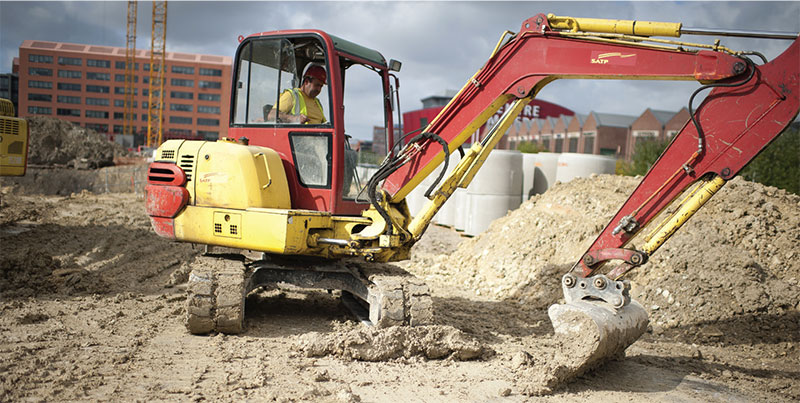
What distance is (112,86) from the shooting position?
57.1m

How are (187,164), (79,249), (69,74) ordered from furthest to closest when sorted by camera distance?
(69,74), (79,249), (187,164)

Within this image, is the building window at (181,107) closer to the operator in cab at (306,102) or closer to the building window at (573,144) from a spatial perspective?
the building window at (573,144)

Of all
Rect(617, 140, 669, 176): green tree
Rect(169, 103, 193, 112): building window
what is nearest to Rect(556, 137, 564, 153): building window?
Rect(617, 140, 669, 176): green tree

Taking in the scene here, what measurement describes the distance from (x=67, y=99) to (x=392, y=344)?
5317 cm

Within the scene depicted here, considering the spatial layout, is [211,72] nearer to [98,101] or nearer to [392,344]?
[98,101]

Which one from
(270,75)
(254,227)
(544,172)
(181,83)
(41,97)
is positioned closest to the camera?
(254,227)

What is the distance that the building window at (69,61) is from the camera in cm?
4871

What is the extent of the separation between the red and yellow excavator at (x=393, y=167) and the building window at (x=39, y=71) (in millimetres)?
47950

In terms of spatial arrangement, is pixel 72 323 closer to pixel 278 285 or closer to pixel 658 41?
pixel 278 285

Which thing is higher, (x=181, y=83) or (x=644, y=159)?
(x=181, y=83)

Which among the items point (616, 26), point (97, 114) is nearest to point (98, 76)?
point (97, 114)

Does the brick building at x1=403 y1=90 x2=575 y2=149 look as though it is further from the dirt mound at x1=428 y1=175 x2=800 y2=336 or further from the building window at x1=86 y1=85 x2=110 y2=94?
the dirt mound at x1=428 y1=175 x2=800 y2=336

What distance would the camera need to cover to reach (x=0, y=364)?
4629 mm

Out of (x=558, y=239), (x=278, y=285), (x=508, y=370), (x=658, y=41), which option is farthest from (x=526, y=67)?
(x=558, y=239)
